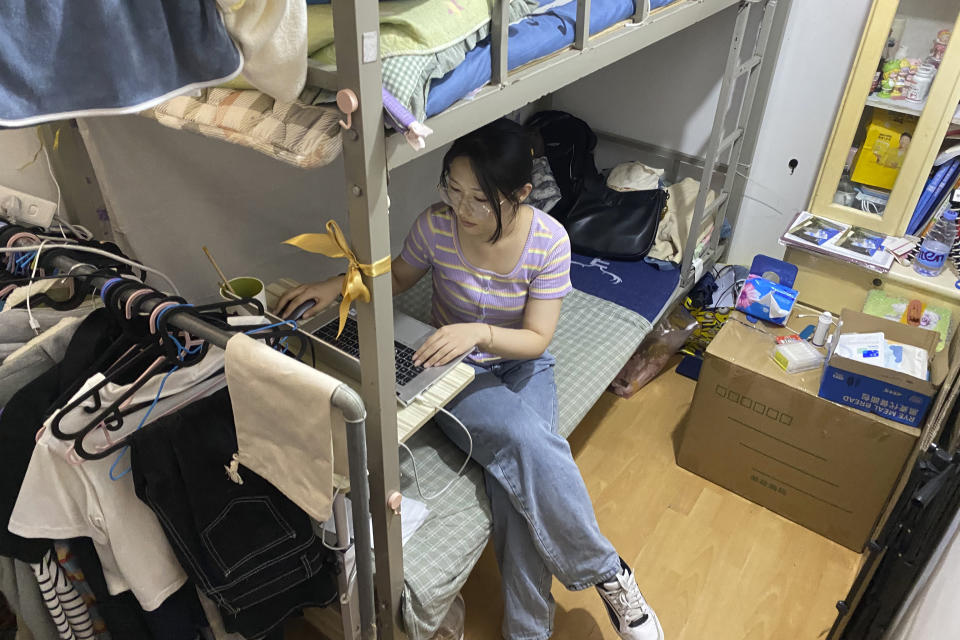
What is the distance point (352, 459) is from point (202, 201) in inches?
33.2

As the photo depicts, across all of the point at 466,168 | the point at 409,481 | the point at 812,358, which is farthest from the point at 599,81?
the point at 409,481

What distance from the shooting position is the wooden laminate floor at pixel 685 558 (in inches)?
74.9

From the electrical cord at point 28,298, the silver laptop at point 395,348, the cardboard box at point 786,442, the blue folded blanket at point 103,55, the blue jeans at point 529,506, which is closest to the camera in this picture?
the blue folded blanket at point 103,55

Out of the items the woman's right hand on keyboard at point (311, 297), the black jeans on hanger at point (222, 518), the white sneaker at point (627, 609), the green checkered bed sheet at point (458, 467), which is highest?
the woman's right hand on keyboard at point (311, 297)

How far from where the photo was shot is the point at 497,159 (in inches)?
57.7

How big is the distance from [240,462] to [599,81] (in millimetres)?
2334

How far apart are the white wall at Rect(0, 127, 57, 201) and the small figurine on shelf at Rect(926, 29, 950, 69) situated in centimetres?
252

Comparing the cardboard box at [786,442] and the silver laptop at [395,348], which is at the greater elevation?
the silver laptop at [395,348]

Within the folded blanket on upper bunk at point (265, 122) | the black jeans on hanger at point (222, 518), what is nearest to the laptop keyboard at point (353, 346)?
the black jeans on hanger at point (222, 518)

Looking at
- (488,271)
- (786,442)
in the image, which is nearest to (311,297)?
(488,271)

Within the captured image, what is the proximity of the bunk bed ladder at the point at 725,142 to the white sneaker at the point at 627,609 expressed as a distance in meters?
1.24

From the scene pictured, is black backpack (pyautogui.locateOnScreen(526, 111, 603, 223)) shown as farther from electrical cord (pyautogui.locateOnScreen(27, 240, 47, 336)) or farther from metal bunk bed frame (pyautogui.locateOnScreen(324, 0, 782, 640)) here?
electrical cord (pyautogui.locateOnScreen(27, 240, 47, 336))

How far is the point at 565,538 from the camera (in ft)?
5.24

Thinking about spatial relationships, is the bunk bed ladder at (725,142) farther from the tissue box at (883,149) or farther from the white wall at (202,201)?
the white wall at (202,201)
